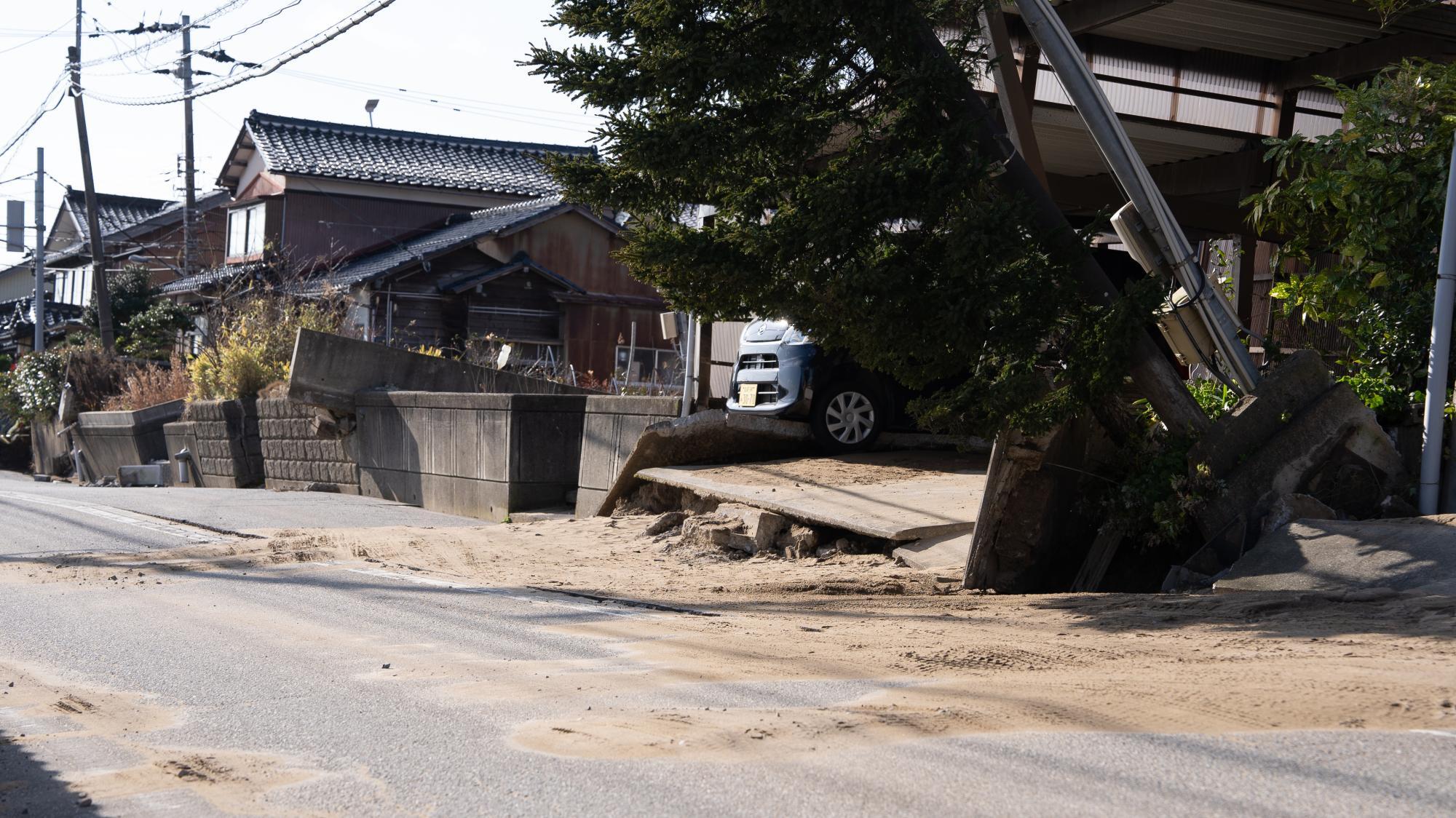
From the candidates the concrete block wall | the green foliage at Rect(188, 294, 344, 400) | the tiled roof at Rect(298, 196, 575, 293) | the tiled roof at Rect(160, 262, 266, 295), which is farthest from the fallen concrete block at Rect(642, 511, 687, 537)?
the tiled roof at Rect(160, 262, 266, 295)

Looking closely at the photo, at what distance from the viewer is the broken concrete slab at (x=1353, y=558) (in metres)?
6.16

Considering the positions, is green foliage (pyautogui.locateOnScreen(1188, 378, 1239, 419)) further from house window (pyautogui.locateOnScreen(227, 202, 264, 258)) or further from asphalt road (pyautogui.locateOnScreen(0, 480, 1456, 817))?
house window (pyautogui.locateOnScreen(227, 202, 264, 258))

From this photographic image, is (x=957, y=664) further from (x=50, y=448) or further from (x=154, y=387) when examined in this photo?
(x=50, y=448)

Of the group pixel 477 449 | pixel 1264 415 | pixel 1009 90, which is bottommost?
pixel 477 449

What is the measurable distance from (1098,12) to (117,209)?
46896mm

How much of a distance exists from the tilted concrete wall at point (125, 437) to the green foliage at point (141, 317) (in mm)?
4016

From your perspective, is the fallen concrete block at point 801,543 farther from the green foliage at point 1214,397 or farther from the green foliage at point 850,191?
the green foliage at point 1214,397

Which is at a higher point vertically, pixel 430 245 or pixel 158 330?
pixel 430 245

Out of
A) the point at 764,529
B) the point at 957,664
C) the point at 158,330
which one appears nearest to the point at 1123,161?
the point at 764,529

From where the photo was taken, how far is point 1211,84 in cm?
1247

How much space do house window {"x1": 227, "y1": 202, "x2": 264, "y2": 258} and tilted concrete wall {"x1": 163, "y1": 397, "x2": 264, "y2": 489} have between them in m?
13.2

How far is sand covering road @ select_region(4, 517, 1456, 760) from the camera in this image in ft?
13.8

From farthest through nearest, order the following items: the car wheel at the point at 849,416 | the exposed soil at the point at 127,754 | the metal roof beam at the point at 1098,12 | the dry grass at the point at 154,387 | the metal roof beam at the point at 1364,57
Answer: the dry grass at the point at 154,387, the car wheel at the point at 849,416, the metal roof beam at the point at 1364,57, the metal roof beam at the point at 1098,12, the exposed soil at the point at 127,754

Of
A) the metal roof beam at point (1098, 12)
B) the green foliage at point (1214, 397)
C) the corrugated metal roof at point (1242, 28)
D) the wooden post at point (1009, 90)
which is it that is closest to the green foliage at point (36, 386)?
the metal roof beam at point (1098, 12)
